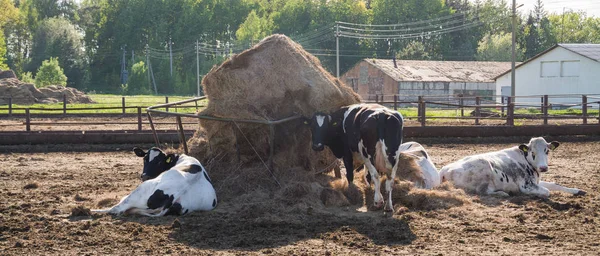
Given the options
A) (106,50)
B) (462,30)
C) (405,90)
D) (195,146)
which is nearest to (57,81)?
(106,50)

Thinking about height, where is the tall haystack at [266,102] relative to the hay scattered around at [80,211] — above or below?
above

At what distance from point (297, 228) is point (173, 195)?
1673mm

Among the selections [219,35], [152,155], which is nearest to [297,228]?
[152,155]

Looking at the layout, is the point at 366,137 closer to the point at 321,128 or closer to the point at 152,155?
the point at 321,128

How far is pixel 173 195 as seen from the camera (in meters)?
8.35

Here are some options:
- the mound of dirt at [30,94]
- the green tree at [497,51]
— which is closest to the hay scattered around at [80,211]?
the mound of dirt at [30,94]

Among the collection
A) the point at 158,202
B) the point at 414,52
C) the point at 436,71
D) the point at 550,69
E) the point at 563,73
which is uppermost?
the point at 414,52

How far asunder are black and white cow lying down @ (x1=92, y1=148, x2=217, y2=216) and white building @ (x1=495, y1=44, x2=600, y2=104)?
38.0m

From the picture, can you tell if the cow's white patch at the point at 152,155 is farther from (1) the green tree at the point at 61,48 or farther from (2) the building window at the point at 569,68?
(1) the green tree at the point at 61,48

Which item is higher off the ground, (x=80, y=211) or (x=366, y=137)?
(x=366, y=137)

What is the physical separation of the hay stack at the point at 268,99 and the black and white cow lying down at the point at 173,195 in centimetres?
145

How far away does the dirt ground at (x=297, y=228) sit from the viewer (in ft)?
22.4

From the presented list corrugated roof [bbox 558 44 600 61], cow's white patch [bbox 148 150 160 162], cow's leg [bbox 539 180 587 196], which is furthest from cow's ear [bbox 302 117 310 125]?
corrugated roof [bbox 558 44 600 61]

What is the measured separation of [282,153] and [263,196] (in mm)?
1145
